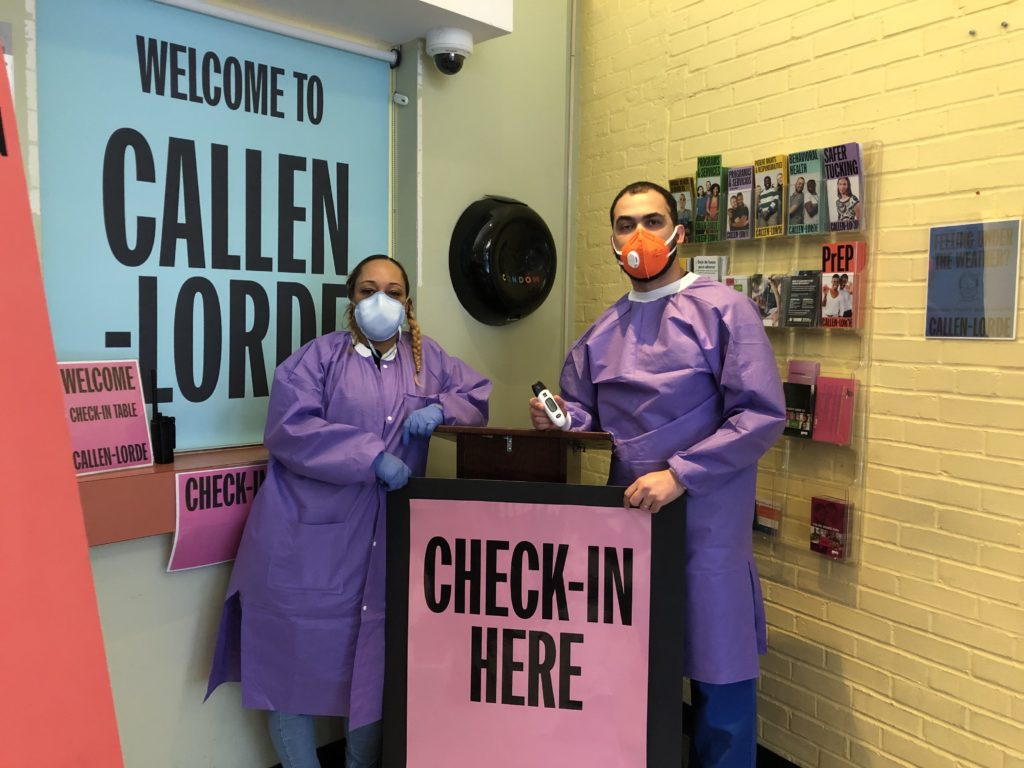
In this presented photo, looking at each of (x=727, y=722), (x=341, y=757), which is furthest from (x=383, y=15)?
(x=341, y=757)

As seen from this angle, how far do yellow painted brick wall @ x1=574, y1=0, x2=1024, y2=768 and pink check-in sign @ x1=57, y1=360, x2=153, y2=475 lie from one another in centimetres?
191

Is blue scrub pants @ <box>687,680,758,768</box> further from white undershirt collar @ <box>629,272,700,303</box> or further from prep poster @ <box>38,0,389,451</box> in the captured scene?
prep poster @ <box>38,0,389,451</box>

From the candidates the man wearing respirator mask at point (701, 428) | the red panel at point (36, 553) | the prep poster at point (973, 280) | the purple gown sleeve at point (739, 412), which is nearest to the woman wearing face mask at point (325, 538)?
the man wearing respirator mask at point (701, 428)

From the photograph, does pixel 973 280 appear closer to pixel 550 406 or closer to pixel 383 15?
pixel 550 406

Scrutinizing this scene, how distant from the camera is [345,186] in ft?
8.65

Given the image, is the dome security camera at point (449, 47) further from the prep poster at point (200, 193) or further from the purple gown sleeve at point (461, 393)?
the purple gown sleeve at point (461, 393)

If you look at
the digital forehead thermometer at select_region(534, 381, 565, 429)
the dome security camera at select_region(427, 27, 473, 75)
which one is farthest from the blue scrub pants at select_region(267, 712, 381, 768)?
the dome security camera at select_region(427, 27, 473, 75)

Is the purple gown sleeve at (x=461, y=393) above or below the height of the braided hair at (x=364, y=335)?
below

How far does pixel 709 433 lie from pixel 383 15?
165cm

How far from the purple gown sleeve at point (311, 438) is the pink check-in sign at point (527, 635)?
0.20 metres

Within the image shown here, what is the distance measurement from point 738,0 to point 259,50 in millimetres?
1564

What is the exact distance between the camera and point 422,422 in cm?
211

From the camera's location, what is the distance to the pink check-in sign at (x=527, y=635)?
1.82 metres

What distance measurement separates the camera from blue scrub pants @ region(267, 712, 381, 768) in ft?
7.06
